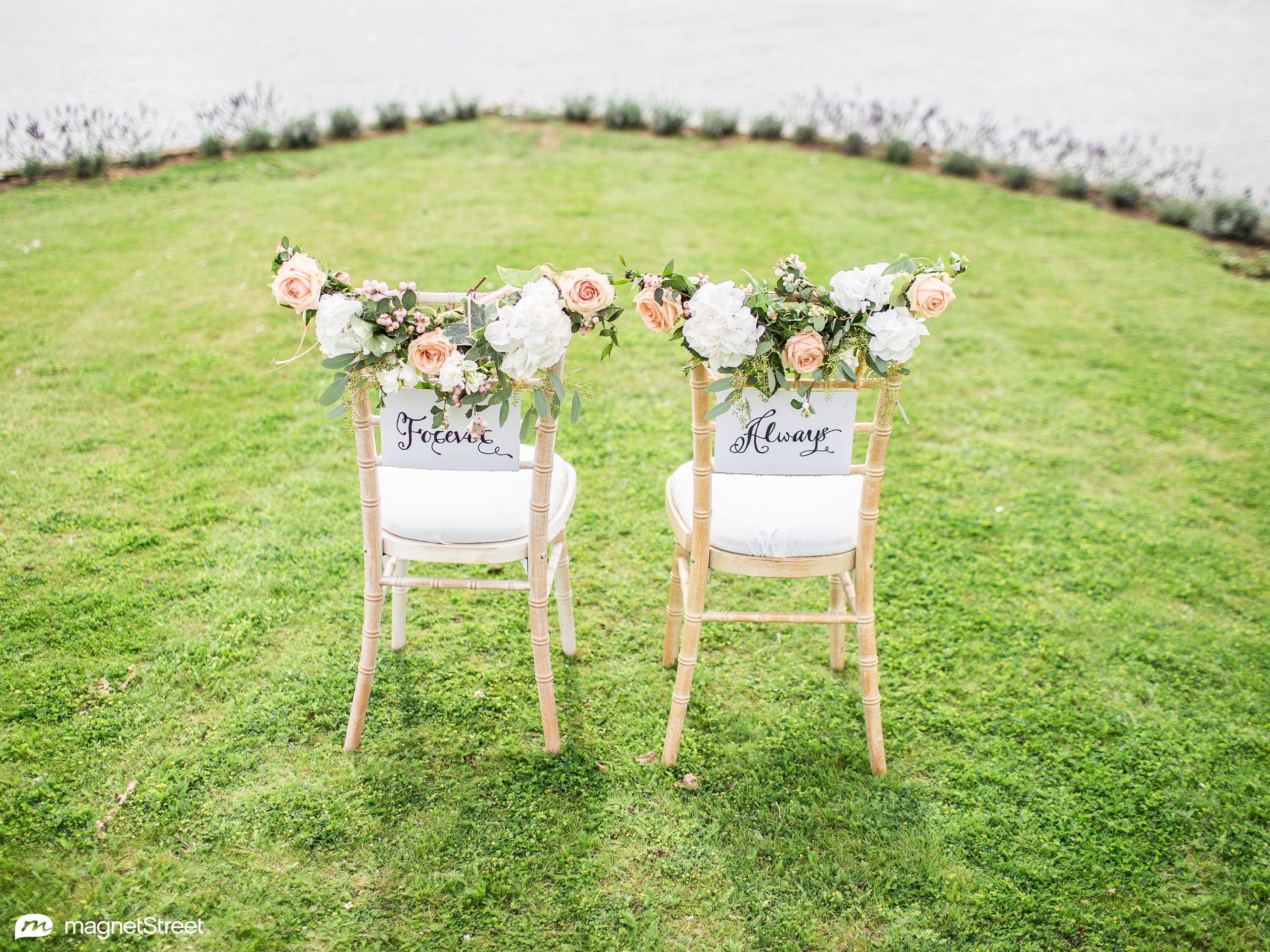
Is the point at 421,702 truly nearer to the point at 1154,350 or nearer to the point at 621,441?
the point at 621,441

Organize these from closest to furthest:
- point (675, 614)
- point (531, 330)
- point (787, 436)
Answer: point (531, 330) → point (787, 436) → point (675, 614)

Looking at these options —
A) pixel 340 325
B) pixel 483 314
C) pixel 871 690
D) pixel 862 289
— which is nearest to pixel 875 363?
pixel 862 289

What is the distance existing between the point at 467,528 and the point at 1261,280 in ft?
27.4

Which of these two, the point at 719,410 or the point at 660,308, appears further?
the point at 719,410

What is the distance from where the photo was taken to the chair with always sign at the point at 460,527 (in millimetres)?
2707

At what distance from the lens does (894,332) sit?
90.4 inches

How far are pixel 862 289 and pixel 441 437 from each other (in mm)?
1351

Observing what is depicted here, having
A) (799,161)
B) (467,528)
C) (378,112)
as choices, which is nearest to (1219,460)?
(467,528)

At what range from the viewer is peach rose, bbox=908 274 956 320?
7.47 ft

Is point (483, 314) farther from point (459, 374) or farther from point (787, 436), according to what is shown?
point (787, 436)

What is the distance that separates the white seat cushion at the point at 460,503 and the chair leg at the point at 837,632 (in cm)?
79

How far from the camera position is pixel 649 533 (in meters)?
4.26

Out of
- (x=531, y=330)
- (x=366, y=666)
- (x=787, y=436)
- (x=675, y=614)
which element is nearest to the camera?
(x=531, y=330)

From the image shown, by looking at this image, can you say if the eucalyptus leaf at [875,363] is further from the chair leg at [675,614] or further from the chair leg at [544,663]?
the chair leg at [544,663]
